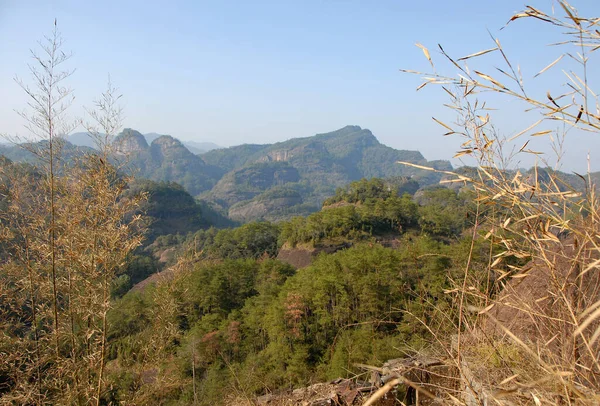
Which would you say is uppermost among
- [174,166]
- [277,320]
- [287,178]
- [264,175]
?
[174,166]

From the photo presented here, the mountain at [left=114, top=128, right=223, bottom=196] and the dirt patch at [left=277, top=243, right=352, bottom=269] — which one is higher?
the mountain at [left=114, top=128, right=223, bottom=196]

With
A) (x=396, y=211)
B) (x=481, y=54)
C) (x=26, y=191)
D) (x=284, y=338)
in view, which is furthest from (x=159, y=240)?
(x=481, y=54)

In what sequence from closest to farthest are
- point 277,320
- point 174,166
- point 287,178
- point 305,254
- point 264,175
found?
1. point 277,320
2. point 305,254
3. point 264,175
4. point 174,166
5. point 287,178

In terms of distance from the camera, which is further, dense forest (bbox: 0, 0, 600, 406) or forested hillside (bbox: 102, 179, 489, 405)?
forested hillside (bbox: 102, 179, 489, 405)

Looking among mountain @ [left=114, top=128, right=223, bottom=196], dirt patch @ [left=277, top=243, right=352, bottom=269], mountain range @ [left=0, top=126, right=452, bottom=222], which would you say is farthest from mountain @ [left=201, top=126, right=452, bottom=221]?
dirt patch @ [left=277, top=243, right=352, bottom=269]

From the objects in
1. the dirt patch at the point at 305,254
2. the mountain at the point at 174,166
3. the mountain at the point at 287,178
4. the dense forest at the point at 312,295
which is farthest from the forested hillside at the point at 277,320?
the mountain at the point at 174,166

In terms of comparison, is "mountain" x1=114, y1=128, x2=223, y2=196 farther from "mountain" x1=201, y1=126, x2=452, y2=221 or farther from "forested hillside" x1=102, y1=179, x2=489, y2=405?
"forested hillside" x1=102, y1=179, x2=489, y2=405

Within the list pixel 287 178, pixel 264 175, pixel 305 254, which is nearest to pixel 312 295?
pixel 305 254

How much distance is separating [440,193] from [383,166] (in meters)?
152

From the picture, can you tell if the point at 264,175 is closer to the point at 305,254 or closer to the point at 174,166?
the point at 174,166

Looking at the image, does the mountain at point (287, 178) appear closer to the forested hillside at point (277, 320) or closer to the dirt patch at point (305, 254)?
the dirt patch at point (305, 254)

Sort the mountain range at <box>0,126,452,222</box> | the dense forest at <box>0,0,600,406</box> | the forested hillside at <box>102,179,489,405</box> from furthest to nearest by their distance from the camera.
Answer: the mountain range at <box>0,126,452,222</box> < the forested hillside at <box>102,179,489,405</box> < the dense forest at <box>0,0,600,406</box>

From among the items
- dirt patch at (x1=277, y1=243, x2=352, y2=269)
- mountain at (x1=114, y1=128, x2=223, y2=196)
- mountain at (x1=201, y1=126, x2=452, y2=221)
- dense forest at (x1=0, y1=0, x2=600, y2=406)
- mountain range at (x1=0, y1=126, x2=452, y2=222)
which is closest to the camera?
dense forest at (x1=0, y1=0, x2=600, y2=406)

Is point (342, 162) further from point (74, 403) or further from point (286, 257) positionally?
point (74, 403)
